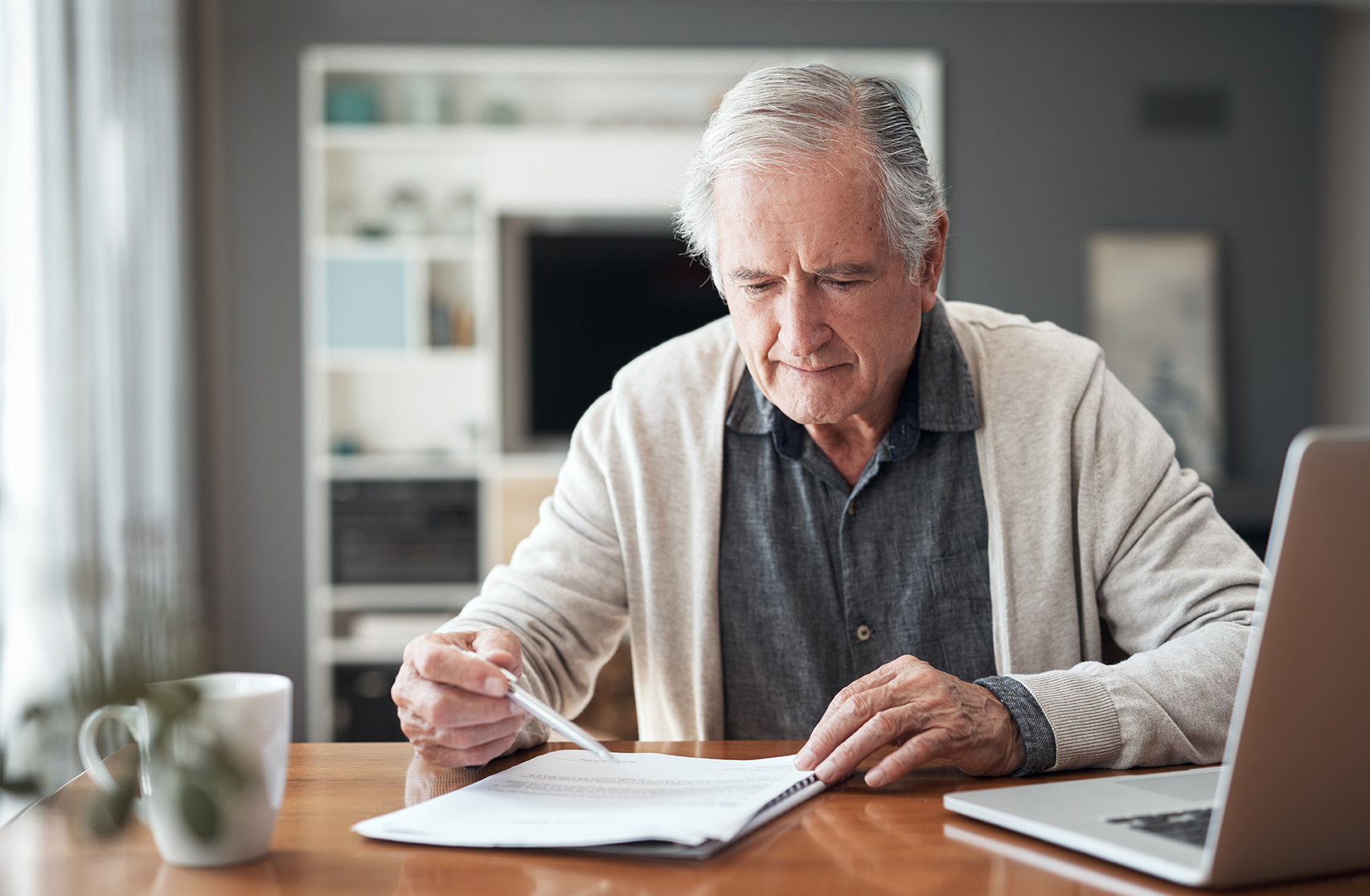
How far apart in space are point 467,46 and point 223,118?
930 millimetres

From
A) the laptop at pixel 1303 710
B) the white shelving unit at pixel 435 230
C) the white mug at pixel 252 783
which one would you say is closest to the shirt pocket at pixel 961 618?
the laptop at pixel 1303 710

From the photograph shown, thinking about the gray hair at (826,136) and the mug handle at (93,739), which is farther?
the gray hair at (826,136)

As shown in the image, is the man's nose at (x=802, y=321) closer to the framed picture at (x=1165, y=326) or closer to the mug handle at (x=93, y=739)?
the mug handle at (x=93, y=739)

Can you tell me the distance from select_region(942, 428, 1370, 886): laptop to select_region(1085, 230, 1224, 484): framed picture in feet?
13.0

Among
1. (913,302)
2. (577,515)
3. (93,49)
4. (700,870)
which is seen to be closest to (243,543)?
(93,49)

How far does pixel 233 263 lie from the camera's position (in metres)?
4.14

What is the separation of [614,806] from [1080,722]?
40 cm

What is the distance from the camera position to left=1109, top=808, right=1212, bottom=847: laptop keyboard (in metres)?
0.71

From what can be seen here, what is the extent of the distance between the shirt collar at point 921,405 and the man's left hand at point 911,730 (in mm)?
466

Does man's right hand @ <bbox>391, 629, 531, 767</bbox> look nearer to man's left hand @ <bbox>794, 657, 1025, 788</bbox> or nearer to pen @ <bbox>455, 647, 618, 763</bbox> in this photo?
pen @ <bbox>455, 647, 618, 763</bbox>

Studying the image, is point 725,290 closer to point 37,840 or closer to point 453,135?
point 37,840

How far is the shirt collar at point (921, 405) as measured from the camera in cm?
134

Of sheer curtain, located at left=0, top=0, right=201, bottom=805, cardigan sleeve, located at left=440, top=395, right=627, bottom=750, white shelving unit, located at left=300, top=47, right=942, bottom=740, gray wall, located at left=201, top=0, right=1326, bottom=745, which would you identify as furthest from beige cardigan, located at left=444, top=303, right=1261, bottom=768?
gray wall, located at left=201, top=0, right=1326, bottom=745

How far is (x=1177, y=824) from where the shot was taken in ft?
2.43
